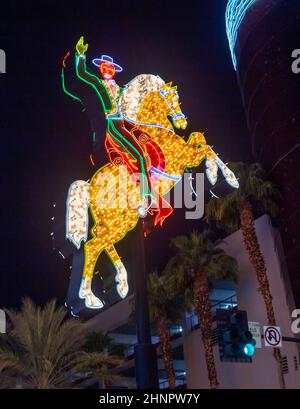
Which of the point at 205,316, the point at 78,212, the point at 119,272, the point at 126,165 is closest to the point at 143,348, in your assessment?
the point at 119,272

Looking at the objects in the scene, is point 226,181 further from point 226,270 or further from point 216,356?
point 216,356

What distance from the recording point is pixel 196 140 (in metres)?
22.5

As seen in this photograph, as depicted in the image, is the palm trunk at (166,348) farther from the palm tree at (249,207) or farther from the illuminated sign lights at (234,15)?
the illuminated sign lights at (234,15)

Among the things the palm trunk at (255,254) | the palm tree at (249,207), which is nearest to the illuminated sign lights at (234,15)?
the palm tree at (249,207)

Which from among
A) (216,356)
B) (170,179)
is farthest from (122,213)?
(216,356)

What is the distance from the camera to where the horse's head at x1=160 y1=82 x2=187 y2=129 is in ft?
76.5

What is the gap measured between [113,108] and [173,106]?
243cm

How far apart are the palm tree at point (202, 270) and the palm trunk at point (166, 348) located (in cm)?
346

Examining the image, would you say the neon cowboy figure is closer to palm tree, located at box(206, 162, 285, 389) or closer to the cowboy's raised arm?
the cowboy's raised arm

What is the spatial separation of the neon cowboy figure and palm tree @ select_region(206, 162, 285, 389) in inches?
395

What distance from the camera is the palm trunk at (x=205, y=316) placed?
3098cm

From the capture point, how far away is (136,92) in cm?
2298

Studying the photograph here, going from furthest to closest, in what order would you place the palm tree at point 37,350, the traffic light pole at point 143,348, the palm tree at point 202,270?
the palm tree at point 202,270
the palm tree at point 37,350
the traffic light pole at point 143,348

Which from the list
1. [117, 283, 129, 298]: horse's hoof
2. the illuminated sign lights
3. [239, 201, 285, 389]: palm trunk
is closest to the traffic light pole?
[117, 283, 129, 298]: horse's hoof
